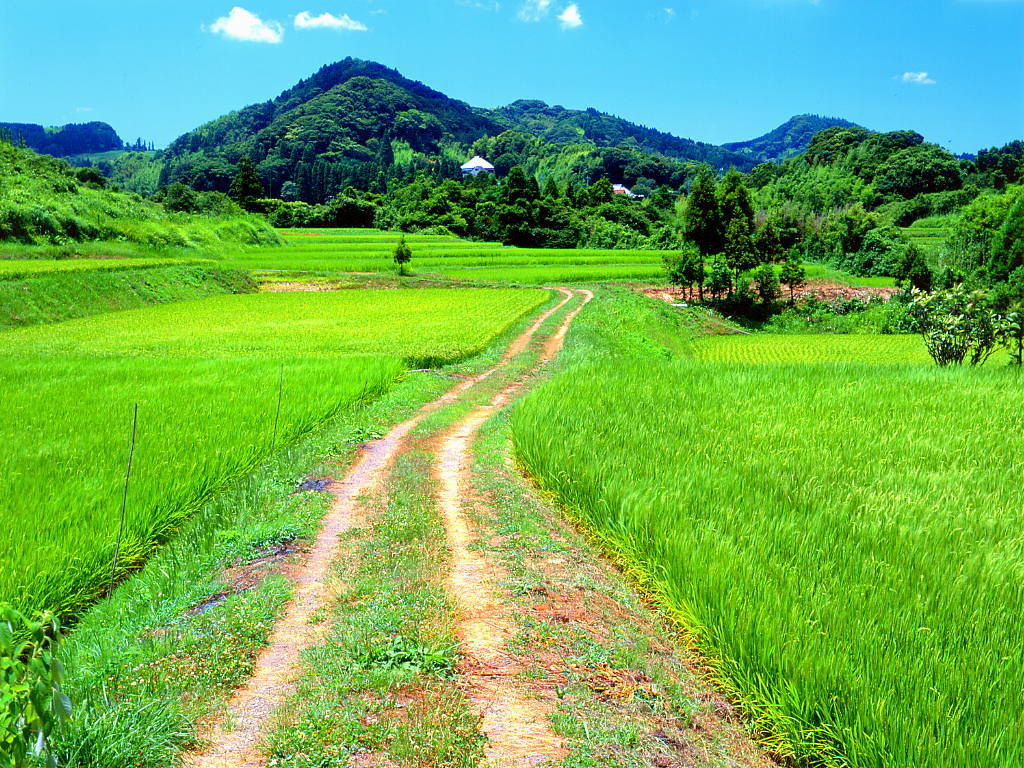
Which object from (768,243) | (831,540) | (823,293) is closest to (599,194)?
(768,243)

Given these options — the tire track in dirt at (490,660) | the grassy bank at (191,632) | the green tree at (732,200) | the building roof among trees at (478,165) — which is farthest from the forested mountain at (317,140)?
the tire track in dirt at (490,660)

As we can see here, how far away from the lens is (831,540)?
13.0 ft

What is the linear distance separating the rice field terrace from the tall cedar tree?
6.03m

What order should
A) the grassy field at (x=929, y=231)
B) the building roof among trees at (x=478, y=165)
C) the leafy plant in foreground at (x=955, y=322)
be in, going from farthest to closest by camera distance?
1. the building roof among trees at (x=478, y=165)
2. the grassy field at (x=929, y=231)
3. the leafy plant in foreground at (x=955, y=322)

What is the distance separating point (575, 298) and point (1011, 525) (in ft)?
84.4

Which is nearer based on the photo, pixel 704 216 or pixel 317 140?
pixel 704 216

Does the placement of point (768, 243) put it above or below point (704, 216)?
below

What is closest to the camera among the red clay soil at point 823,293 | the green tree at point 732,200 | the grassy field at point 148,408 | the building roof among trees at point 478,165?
the grassy field at point 148,408

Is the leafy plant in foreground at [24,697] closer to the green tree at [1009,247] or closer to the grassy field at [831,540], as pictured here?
the grassy field at [831,540]

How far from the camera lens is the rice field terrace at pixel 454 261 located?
3891cm

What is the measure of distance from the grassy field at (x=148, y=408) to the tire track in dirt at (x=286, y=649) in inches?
52.6

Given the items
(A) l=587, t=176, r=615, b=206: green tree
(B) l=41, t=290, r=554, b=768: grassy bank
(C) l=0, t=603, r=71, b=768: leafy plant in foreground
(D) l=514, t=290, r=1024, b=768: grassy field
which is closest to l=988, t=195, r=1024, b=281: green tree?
(D) l=514, t=290, r=1024, b=768: grassy field

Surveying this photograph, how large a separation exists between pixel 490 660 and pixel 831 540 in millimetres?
2359

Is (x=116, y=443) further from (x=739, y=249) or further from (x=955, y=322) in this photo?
(x=739, y=249)
